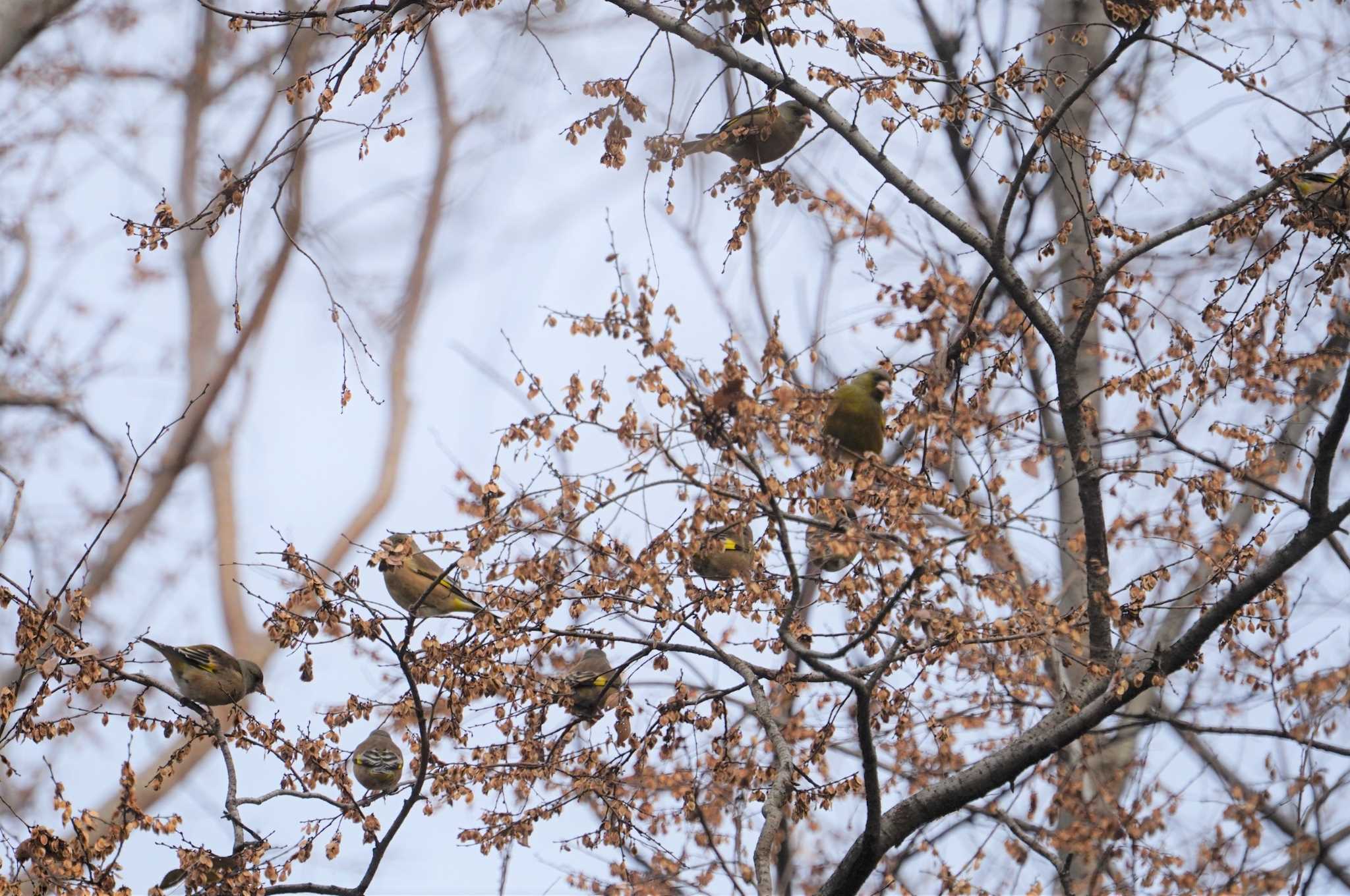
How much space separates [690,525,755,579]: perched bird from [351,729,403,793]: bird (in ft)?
5.34

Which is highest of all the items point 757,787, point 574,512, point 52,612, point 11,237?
point 11,237

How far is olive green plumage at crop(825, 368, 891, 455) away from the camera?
5074mm

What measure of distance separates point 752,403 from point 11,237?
34.0ft

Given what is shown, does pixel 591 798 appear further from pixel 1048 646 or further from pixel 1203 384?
pixel 1203 384

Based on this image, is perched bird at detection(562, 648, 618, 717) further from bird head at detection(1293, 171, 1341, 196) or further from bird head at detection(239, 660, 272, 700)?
bird head at detection(1293, 171, 1341, 196)

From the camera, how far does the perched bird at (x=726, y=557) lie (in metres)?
4.59

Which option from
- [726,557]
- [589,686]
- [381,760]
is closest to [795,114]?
[726,557]

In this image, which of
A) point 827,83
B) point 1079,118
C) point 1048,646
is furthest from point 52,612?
point 1079,118

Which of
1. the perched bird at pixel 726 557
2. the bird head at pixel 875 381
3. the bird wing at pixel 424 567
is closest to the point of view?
the perched bird at pixel 726 557

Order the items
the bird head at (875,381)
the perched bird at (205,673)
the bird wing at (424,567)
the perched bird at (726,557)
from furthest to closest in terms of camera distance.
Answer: the bird wing at (424,567), the perched bird at (205,673), the bird head at (875,381), the perched bird at (726,557)

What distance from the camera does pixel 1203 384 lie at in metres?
5.77

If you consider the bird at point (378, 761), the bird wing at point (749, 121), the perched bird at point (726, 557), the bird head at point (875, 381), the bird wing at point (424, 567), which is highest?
the bird wing at point (749, 121)

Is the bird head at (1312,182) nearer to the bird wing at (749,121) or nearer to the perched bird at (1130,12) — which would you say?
the perched bird at (1130,12)

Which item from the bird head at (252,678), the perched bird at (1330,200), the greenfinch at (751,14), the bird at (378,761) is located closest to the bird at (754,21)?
the greenfinch at (751,14)
